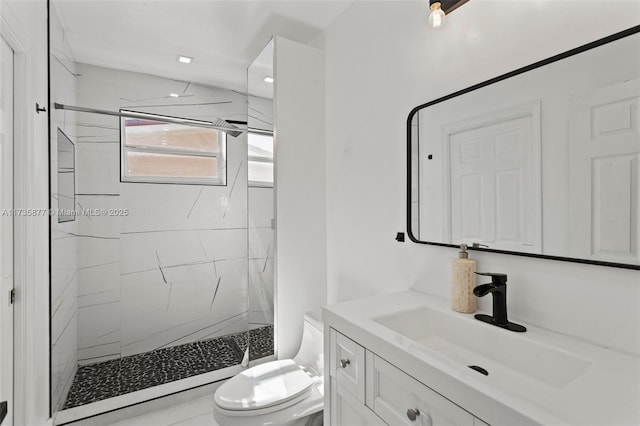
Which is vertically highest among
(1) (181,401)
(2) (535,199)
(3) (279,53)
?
(3) (279,53)

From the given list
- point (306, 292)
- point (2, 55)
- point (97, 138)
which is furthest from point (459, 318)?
point (97, 138)

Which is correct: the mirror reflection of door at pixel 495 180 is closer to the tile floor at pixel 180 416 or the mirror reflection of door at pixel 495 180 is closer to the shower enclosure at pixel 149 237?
the shower enclosure at pixel 149 237

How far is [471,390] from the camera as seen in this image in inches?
27.7

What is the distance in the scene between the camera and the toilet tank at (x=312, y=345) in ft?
6.04

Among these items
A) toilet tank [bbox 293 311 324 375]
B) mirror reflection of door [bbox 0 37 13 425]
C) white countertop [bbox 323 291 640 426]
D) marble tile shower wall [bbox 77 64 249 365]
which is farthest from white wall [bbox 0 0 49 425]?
white countertop [bbox 323 291 640 426]

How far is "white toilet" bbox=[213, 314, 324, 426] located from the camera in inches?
54.5

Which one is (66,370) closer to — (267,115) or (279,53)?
(267,115)

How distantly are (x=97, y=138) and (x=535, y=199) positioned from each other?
9.67 ft

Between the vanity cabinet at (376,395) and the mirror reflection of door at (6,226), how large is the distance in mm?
1344

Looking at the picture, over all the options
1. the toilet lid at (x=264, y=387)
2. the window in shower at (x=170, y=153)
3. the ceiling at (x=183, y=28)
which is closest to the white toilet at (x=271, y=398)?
the toilet lid at (x=264, y=387)

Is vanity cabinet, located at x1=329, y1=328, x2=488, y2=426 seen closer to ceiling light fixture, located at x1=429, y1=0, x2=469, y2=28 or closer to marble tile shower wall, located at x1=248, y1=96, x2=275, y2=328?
marble tile shower wall, located at x1=248, y1=96, x2=275, y2=328

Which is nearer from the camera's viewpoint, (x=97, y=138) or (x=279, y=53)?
(x=279, y=53)

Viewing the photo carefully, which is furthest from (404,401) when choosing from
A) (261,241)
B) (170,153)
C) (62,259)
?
(170,153)

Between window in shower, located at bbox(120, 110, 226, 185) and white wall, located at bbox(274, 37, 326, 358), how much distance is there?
39.9 inches
